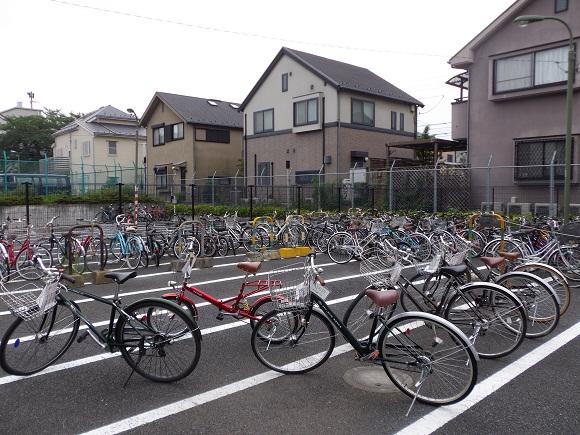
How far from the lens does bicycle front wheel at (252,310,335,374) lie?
4.16 m

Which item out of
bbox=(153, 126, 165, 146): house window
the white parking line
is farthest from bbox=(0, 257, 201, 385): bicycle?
bbox=(153, 126, 165, 146): house window

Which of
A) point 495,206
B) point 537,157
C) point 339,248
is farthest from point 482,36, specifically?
point 339,248

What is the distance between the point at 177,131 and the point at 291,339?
2609 cm

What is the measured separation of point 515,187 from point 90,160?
29.5m

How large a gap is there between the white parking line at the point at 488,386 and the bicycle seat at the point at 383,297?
86 cm

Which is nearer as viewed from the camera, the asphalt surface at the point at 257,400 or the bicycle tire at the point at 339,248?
the asphalt surface at the point at 257,400

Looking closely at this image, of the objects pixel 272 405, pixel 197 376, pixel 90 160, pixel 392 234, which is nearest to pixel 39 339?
pixel 197 376

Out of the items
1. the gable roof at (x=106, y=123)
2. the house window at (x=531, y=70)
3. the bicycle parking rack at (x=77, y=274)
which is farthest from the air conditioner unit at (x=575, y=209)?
the gable roof at (x=106, y=123)

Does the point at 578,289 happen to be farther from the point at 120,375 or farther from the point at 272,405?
the point at 120,375

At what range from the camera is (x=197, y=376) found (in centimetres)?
411

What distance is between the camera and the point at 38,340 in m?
4.27

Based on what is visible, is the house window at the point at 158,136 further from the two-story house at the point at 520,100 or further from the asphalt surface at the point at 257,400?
the asphalt surface at the point at 257,400

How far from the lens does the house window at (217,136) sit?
93.5 feet

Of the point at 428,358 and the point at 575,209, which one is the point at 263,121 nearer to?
the point at 575,209
